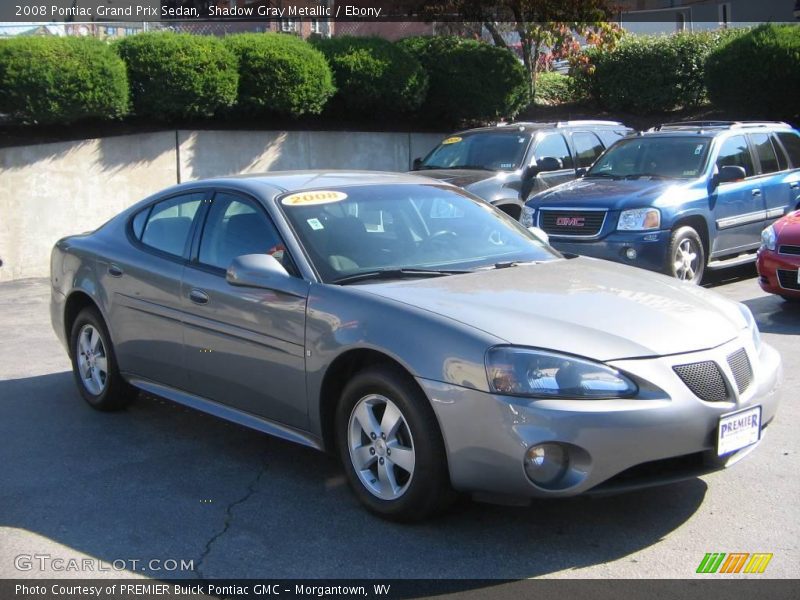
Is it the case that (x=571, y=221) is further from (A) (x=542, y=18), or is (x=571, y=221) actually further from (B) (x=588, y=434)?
(A) (x=542, y=18)

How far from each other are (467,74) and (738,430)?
14257mm

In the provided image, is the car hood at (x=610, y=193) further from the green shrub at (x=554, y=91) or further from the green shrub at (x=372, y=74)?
the green shrub at (x=554, y=91)

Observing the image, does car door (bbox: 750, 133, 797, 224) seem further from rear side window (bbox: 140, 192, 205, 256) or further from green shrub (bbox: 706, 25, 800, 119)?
rear side window (bbox: 140, 192, 205, 256)

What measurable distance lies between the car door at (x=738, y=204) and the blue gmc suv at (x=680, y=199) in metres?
0.01

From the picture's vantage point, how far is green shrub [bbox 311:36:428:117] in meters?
16.6

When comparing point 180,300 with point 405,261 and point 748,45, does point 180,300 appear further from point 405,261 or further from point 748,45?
point 748,45

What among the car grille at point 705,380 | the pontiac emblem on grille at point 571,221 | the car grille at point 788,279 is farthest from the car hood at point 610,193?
the car grille at point 705,380

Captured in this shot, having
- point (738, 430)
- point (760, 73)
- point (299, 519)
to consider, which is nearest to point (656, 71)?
point (760, 73)

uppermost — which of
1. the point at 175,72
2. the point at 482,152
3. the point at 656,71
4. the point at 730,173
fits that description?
the point at 656,71

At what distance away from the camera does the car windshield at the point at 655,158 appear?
35.5ft

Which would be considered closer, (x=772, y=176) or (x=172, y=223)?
(x=172, y=223)

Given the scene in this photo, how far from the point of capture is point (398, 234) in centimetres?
541

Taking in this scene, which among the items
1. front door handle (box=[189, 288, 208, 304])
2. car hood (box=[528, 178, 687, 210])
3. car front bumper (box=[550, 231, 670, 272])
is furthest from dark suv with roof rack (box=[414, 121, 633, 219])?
→ front door handle (box=[189, 288, 208, 304])

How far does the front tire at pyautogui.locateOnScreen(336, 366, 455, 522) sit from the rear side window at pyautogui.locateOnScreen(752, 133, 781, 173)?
27.3 feet
